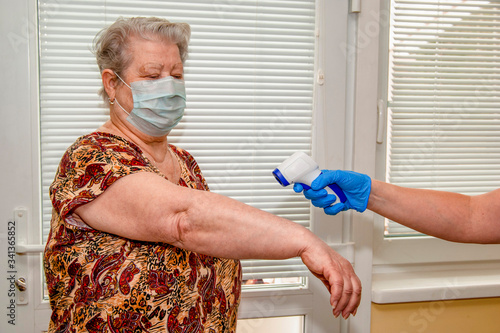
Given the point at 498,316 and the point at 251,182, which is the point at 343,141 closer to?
the point at 251,182

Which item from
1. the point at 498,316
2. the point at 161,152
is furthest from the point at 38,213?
the point at 498,316

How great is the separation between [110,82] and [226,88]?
57 cm

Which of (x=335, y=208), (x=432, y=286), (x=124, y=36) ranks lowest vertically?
(x=432, y=286)

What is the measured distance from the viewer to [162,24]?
1.24 meters

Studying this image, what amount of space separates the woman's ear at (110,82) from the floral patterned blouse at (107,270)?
0.61 feet

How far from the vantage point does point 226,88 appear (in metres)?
1.73

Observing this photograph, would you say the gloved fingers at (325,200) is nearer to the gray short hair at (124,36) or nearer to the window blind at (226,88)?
the window blind at (226,88)

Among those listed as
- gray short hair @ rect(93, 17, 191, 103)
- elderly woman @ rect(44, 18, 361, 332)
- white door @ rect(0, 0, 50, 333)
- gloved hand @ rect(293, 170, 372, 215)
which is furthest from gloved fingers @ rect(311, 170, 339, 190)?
white door @ rect(0, 0, 50, 333)

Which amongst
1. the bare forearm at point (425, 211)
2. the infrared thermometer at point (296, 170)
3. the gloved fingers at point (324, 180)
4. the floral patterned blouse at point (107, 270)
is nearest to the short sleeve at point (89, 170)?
the floral patterned blouse at point (107, 270)

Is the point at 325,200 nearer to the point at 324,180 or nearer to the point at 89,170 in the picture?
the point at 324,180

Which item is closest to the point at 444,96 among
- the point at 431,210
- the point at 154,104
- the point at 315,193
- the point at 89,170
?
the point at 431,210

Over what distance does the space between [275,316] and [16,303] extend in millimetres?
995

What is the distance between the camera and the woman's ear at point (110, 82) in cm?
125

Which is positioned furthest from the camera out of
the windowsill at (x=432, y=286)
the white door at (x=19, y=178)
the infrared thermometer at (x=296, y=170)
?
the windowsill at (x=432, y=286)
